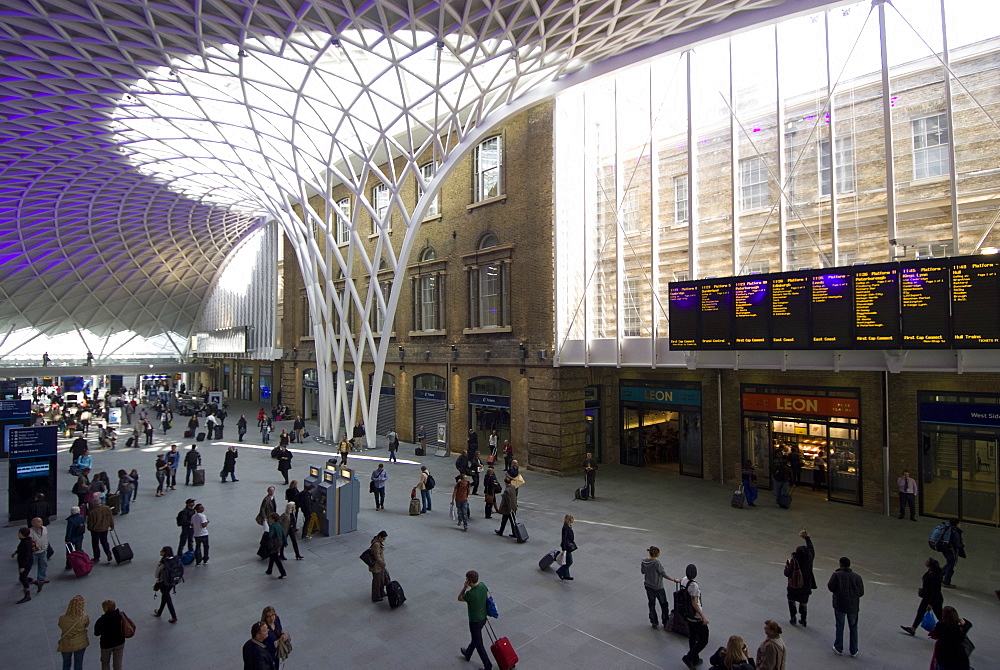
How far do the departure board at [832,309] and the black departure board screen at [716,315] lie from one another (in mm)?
2157

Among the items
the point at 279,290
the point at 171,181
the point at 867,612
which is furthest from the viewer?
the point at 279,290

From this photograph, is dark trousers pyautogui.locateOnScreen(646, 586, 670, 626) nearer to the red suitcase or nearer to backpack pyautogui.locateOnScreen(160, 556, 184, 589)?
the red suitcase

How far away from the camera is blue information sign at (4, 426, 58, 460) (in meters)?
15.6

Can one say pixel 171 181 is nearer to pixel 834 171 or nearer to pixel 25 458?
pixel 25 458

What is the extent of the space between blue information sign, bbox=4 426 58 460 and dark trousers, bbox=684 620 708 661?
1720cm

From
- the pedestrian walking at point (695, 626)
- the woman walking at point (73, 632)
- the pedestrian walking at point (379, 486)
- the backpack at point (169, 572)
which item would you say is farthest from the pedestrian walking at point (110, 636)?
the pedestrian walking at point (379, 486)

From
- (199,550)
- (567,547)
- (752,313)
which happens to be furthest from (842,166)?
(199,550)

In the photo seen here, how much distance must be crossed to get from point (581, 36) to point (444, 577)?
17.4 metres

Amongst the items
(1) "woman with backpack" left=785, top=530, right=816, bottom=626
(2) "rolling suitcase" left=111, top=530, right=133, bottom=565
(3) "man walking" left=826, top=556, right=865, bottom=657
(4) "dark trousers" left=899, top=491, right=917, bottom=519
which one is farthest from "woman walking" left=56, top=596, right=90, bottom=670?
(4) "dark trousers" left=899, top=491, right=917, bottom=519

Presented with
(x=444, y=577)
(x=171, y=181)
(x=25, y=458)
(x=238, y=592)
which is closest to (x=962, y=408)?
(x=444, y=577)

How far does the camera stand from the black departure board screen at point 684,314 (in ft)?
54.6

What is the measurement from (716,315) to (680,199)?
5.60 meters

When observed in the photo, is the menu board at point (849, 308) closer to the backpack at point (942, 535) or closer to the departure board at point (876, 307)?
the departure board at point (876, 307)

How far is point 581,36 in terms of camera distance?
18969mm
